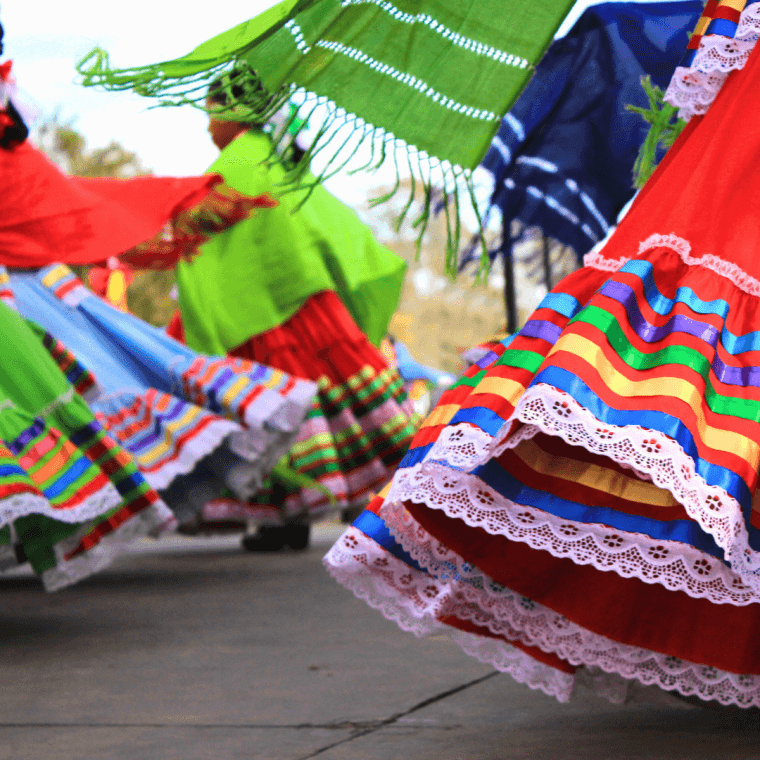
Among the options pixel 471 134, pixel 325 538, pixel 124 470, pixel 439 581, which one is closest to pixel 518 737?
pixel 439 581

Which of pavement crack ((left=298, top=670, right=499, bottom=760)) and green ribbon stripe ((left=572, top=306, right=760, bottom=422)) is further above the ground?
green ribbon stripe ((left=572, top=306, right=760, bottom=422))

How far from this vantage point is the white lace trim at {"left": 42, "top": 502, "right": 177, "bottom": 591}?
296 centimetres

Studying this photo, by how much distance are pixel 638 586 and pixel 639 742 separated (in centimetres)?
30

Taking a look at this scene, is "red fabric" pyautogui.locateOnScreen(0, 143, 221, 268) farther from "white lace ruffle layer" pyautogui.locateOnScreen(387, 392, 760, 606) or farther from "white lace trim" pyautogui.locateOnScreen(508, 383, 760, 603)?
"white lace trim" pyautogui.locateOnScreen(508, 383, 760, 603)

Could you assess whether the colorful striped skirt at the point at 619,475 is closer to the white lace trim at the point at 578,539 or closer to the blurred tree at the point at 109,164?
the white lace trim at the point at 578,539

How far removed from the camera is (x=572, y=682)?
182 cm

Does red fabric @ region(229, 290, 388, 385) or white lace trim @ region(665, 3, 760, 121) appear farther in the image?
red fabric @ region(229, 290, 388, 385)

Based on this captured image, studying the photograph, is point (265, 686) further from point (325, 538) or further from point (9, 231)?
point (325, 538)

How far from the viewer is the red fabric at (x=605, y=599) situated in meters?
1.66

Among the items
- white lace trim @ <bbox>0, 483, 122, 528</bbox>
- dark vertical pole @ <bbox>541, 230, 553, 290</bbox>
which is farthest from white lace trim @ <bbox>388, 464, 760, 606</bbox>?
dark vertical pole @ <bbox>541, 230, 553, 290</bbox>

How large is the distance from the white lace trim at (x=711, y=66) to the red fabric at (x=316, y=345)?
11.3 ft

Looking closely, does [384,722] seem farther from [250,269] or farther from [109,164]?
[109,164]

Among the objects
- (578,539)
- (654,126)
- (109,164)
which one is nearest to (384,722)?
(578,539)

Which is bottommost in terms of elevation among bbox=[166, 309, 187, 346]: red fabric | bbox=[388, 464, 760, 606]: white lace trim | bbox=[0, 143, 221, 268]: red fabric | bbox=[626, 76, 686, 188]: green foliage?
bbox=[166, 309, 187, 346]: red fabric
